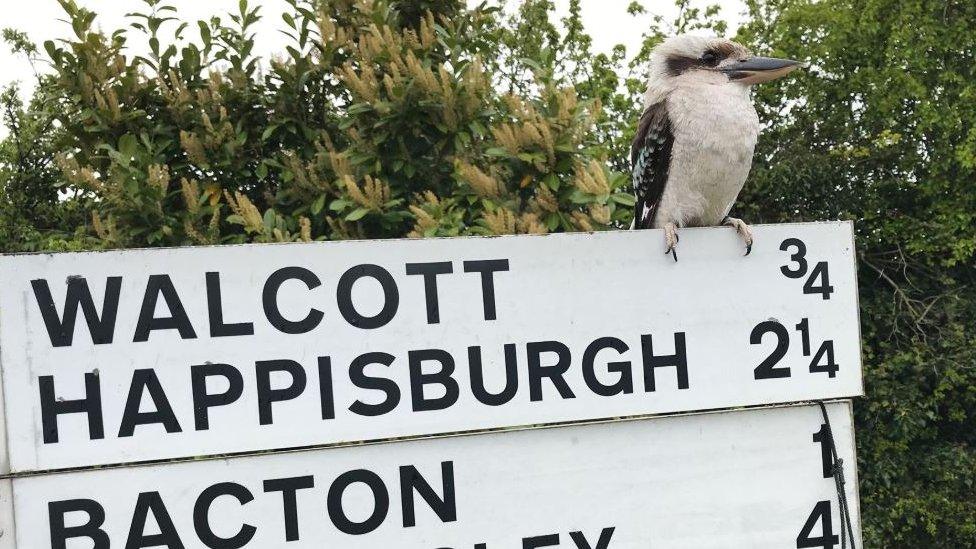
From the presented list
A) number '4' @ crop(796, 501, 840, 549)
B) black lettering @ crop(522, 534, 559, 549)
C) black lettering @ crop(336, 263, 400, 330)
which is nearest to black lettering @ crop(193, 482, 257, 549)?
black lettering @ crop(336, 263, 400, 330)

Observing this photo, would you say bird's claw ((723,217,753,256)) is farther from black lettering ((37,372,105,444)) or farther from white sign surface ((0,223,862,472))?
black lettering ((37,372,105,444))

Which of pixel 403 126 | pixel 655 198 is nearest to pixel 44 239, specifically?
pixel 403 126

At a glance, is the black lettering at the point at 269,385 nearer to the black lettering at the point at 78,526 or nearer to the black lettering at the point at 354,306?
the black lettering at the point at 354,306

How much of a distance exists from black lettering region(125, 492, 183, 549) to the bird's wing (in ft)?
5.19

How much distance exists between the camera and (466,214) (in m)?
3.74

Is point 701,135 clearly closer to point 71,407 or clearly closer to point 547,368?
point 547,368

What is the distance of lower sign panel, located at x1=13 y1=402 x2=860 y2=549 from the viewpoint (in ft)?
5.41

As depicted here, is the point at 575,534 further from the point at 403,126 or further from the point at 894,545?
the point at 894,545

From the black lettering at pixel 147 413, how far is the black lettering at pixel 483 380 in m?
0.52

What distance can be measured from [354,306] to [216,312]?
24cm

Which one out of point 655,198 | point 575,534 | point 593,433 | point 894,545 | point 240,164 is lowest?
point 894,545

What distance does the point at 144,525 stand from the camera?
65.0 inches

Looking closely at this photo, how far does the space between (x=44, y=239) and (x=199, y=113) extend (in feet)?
11.3

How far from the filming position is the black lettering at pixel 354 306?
1.77 m
